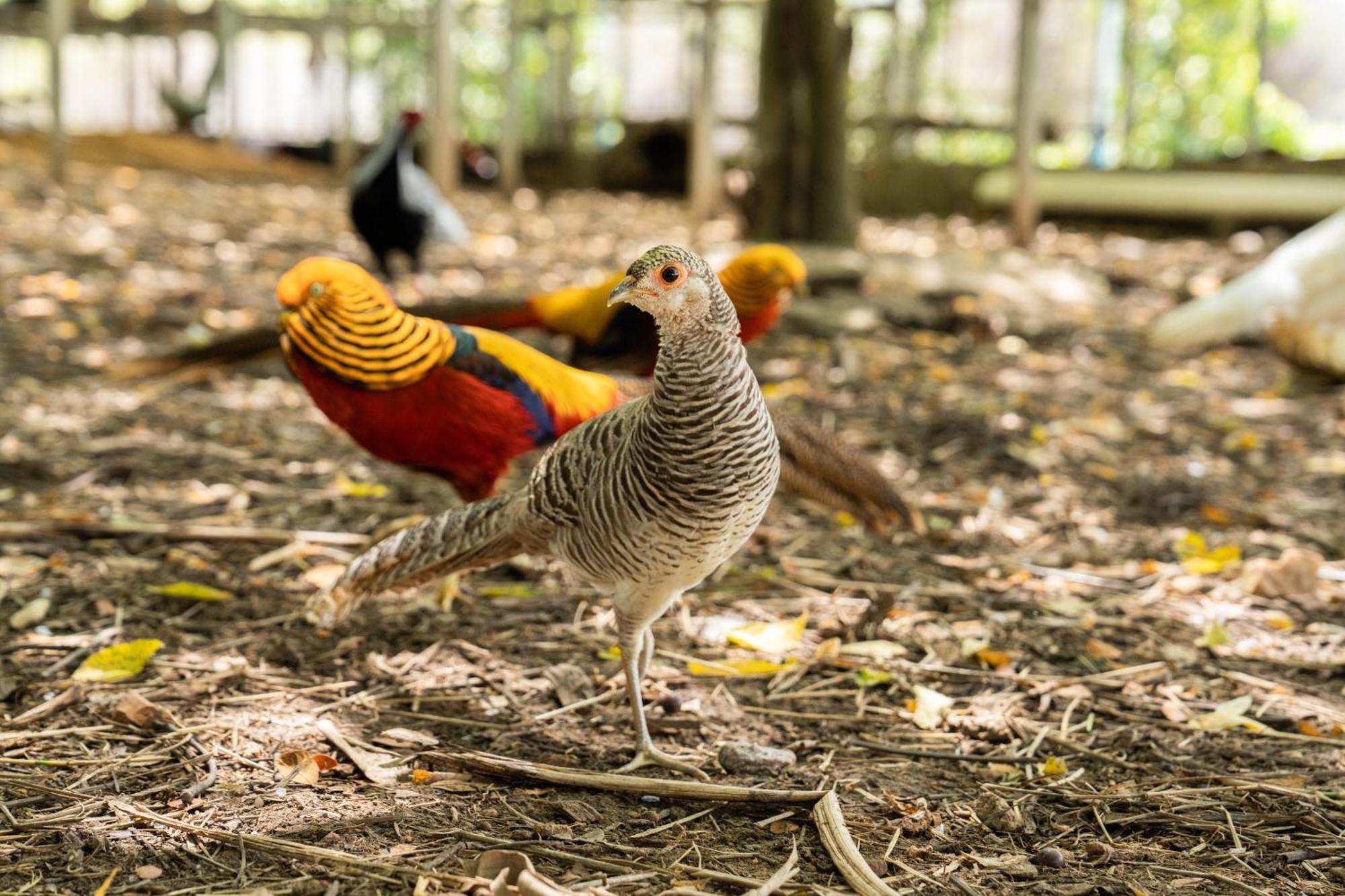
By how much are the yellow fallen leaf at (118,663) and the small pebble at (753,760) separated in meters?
1.36

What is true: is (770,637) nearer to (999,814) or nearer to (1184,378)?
(999,814)

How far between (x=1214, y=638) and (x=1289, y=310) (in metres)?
3.78

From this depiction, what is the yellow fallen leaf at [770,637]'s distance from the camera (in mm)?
3447

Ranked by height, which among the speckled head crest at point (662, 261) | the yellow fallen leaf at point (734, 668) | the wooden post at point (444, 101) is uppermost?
the wooden post at point (444, 101)

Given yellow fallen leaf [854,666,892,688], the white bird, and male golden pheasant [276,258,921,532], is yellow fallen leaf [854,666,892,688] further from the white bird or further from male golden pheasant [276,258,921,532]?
the white bird

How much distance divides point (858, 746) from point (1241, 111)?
486 inches

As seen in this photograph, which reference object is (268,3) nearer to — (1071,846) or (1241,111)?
(1241,111)

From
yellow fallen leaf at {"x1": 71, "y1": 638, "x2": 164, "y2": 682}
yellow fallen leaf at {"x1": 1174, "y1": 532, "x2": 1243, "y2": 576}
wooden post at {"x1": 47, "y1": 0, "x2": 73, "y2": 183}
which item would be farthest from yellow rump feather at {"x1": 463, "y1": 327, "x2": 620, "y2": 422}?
wooden post at {"x1": 47, "y1": 0, "x2": 73, "y2": 183}

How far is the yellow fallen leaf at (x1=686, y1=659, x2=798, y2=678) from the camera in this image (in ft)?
10.8

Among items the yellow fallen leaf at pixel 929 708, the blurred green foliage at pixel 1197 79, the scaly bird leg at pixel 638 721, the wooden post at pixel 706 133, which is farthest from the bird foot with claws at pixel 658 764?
the blurred green foliage at pixel 1197 79

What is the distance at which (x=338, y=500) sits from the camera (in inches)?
176

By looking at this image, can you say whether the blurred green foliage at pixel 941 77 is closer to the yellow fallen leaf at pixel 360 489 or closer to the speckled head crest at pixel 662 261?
the yellow fallen leaf at pixel 360 489

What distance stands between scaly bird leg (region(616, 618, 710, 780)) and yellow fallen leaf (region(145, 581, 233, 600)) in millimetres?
1305

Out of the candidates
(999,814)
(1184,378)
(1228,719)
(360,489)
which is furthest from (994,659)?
(1184,378)
